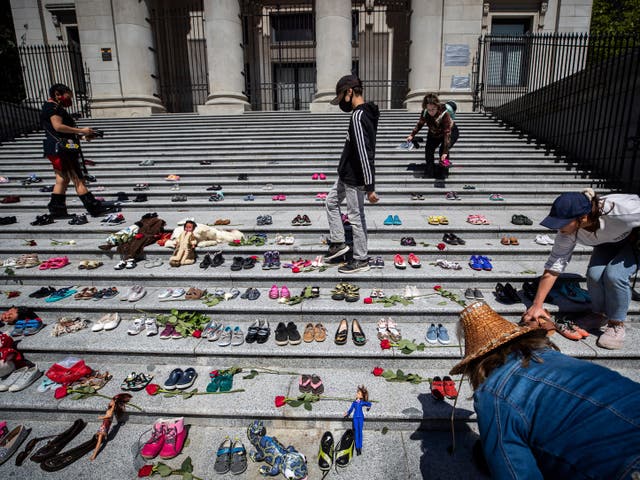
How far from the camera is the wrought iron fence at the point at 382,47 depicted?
728 inches

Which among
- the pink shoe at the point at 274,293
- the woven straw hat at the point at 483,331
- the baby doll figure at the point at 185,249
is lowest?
the pink shoe at the point at 274,293

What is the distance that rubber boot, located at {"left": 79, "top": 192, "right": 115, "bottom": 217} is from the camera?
6.89 m

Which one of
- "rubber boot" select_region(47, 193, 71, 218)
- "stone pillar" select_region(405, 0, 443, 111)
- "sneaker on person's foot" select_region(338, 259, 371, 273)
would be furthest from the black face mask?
"stone pillar" select_region(405, 0, 443, 111)

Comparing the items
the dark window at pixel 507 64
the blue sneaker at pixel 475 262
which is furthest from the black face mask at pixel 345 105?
the dark window at pixel 507 64

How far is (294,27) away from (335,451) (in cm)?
2140

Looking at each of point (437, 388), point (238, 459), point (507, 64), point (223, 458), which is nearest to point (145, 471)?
point (223, 458)

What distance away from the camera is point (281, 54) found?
1952cm

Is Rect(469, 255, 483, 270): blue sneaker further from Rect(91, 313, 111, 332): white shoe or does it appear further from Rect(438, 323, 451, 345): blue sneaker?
Rect(91, 313, 111, 332): white shoe

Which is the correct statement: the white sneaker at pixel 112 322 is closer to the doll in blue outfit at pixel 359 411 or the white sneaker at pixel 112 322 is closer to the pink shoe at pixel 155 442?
the pink shoe at pixel 155 442

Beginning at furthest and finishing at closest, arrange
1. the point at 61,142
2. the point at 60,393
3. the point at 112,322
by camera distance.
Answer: the point at 61,142, the point at 112,322, the point at 60,393

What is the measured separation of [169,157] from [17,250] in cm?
528

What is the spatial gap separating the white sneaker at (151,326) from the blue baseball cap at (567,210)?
4.30 metres

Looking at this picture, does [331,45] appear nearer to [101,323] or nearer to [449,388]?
[101,323]

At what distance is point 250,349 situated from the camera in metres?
3.91
